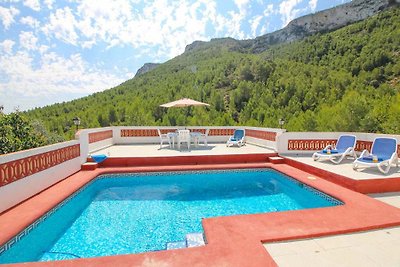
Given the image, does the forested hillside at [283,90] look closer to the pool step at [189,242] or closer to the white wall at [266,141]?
the white wall at [266,141]

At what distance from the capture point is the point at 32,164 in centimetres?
569

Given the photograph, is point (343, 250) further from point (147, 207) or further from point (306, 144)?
point (306, 144)

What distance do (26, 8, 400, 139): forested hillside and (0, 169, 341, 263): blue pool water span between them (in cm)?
1524

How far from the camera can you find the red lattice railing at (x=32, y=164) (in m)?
4.87

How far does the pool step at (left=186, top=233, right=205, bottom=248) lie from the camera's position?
3852mm

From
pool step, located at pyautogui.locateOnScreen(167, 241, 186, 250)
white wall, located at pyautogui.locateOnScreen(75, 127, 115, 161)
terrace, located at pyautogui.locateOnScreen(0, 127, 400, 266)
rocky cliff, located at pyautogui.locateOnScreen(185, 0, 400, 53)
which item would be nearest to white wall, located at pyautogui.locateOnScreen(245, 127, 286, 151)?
terrace, located at pyautogui.locateOnScreen(0, 127, 400, 266)

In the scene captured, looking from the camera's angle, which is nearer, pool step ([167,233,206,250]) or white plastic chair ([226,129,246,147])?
pool step ([167,233,206,250])

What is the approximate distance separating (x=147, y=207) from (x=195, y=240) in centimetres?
220

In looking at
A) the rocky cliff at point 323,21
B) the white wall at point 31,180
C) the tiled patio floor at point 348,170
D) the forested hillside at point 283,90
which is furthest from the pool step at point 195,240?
the rocky cliff at point 323,21

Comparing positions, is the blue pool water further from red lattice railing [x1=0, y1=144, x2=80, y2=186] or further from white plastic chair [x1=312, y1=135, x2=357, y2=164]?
white plastic chair [x1=312, y1=135, x2=357, y2=164]

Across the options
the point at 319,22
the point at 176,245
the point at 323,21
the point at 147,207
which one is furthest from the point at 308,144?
the point at 319,22

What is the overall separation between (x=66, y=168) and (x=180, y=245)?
4619mm

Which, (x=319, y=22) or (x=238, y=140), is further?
(x=319, y=22)

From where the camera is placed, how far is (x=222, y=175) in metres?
8.35
